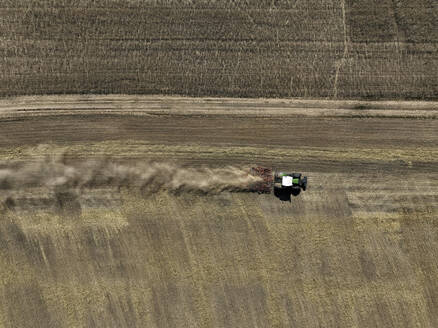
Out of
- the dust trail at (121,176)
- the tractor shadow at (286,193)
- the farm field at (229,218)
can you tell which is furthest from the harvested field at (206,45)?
the tractor shadow at (286,193)

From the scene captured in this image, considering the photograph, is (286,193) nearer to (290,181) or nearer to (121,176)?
(290,181)

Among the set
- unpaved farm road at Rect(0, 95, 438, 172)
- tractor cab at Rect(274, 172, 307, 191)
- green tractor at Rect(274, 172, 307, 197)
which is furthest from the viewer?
unpaved farm road at Rect(0, 95, 438, 172)

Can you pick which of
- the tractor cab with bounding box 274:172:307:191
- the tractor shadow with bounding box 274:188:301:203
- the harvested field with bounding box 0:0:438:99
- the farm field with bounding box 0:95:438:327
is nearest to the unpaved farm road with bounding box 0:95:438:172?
the farm field with bounding box 0:95:438:327

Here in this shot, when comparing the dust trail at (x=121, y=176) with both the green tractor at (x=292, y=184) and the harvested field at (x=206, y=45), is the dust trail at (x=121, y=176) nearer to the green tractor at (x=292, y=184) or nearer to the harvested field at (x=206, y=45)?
the green tractor at (x=292, y=184)

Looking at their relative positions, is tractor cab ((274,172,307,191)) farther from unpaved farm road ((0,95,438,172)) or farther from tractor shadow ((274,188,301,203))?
unpaved farm road ((0,95,438,172))

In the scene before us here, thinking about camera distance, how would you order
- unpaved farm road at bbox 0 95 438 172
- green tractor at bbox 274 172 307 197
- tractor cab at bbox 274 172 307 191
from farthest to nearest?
unpaved farm road at bbox 0 95 438 172 < green tractor at bbox 274 172 307 197 < tractor cab at bbox 274 172 307 191

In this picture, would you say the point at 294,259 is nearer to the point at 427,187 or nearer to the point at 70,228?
the point at 427,187

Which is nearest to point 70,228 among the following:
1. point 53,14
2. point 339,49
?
point 53,14
